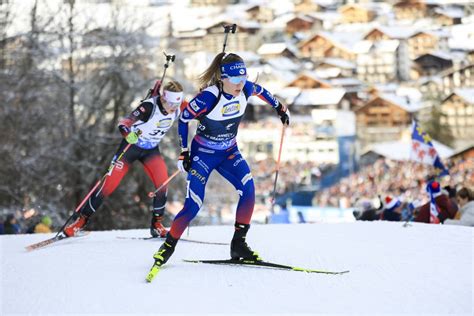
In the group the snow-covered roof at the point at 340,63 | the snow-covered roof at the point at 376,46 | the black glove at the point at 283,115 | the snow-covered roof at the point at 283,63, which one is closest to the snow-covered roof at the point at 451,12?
the snow-covered roof at the point at 376,46

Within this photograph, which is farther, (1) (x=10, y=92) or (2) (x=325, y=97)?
(2) (x=325, y=97)

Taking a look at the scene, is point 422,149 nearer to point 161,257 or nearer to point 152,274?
point 161,257

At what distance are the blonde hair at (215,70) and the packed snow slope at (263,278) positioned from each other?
4.13ft

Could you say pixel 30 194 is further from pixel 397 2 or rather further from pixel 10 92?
pixel 397 2

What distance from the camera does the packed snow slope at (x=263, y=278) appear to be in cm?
405

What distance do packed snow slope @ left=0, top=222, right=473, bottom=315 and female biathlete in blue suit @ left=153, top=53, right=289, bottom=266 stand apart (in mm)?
285

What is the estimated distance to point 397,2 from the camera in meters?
81.4

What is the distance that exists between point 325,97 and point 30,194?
130 ft

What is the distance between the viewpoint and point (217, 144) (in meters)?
5.23

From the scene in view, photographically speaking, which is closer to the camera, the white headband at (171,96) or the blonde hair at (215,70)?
the blonde hair at (215,70)

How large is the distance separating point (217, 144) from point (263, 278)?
986 mm

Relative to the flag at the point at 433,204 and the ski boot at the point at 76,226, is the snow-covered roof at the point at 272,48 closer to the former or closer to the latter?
the flag at the point at 433,204

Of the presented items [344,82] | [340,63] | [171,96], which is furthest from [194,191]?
[340,63]

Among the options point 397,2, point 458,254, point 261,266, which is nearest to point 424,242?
point 458,254
